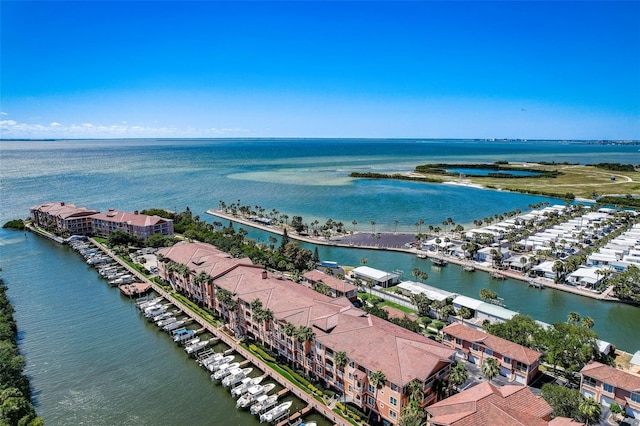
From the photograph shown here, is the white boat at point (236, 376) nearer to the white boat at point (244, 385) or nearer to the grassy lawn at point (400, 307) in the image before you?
the white boat at point (244, 385)

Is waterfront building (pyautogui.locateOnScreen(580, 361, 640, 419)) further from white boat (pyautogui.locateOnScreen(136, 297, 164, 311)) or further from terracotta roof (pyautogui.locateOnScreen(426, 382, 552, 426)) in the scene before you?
white boat (pyautogui.locateOnScreen(136, 297, 164, 311))

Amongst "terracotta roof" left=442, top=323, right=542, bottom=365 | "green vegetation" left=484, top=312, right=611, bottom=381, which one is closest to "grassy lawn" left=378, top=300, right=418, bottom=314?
"terracotta roof" left=442, top=323, right=542, bottom=365

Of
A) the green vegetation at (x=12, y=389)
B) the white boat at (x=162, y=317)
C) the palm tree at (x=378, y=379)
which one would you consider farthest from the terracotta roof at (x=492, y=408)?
→ the white boat at (x=162, y=317)

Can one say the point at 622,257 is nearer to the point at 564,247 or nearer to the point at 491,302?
the point at 564,247

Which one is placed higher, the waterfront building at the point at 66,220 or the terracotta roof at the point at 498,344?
the waterfront building at the point at 66,220

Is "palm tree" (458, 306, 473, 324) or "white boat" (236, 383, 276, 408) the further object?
"palm tree" (458, 306, 473, 324)

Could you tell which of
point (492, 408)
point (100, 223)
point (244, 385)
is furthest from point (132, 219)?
point (492, 408)

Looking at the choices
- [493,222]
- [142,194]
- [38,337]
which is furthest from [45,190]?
[493,222]
